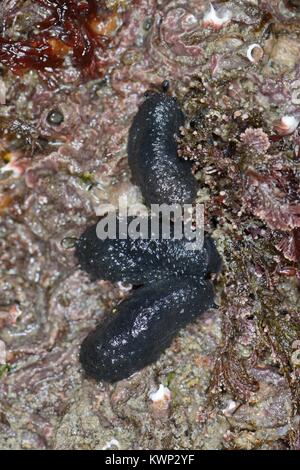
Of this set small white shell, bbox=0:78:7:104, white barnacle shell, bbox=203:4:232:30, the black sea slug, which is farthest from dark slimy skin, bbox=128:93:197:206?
small white shell, bbox=0:78:7:104

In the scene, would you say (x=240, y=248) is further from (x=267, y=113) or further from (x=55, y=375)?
(x=55, y=375)

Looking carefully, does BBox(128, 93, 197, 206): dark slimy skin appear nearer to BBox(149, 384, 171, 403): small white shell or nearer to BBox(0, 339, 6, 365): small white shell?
BBox(149, 384, 171, 403): small white shell

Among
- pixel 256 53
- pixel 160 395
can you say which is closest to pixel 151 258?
pixel 160 395

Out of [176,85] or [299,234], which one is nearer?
Answer: [299,234]

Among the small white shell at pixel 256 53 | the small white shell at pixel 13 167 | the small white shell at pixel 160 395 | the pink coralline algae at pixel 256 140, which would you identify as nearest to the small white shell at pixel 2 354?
the small white shell at pixel 160 395

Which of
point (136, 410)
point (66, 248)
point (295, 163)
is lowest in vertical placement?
point (136, 410)

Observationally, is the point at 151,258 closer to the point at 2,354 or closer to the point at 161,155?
the point at 161,155

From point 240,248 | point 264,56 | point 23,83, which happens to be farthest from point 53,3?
point 240,248

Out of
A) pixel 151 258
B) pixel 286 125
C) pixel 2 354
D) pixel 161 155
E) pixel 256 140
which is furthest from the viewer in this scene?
pixel 2 354
